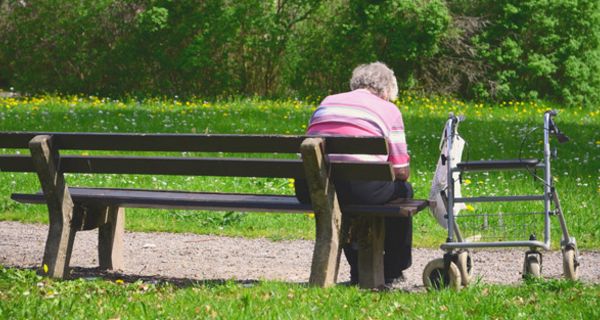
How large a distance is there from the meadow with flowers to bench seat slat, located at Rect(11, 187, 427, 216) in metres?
1.00

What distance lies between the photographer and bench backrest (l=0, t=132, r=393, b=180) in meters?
5.54

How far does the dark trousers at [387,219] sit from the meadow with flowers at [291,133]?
811 millimetres

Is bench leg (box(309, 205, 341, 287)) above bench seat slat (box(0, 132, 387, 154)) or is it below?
below

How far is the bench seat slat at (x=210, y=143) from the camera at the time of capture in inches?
217

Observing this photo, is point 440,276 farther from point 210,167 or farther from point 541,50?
point 541,50

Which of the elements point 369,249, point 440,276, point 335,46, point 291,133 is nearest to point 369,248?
point 369,249

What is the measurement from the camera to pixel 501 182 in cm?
958

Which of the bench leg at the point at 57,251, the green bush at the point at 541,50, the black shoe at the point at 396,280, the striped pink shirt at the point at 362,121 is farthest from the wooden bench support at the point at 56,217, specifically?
the green bush at the point at 541,50

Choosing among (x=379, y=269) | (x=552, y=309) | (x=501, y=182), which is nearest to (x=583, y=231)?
(x=501, y=182)

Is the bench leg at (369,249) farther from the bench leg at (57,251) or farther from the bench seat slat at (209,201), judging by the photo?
the bench leg at (57,251)

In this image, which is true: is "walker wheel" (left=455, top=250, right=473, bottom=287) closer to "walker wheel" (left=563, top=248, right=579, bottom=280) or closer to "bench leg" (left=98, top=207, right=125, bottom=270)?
"walker wheel" (left=563, top=248, right=579, bottom=280)

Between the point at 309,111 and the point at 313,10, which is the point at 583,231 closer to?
the point at 309,111

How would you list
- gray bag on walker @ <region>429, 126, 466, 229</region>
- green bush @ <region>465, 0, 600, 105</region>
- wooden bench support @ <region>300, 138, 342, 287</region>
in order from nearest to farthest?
wooden bench support @ <region>300, 138, 342, 287</region>, gray bag on walker @ <region>429, 126, 466, 229</region>, green bush @ <region>465, 0, 600, 105</region>

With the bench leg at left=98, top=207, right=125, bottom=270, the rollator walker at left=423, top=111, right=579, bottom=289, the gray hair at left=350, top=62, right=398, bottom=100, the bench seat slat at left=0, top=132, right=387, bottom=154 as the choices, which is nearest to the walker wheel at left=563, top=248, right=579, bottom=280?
the rollator walker at left=423, top=111, right=579, bottom=289
